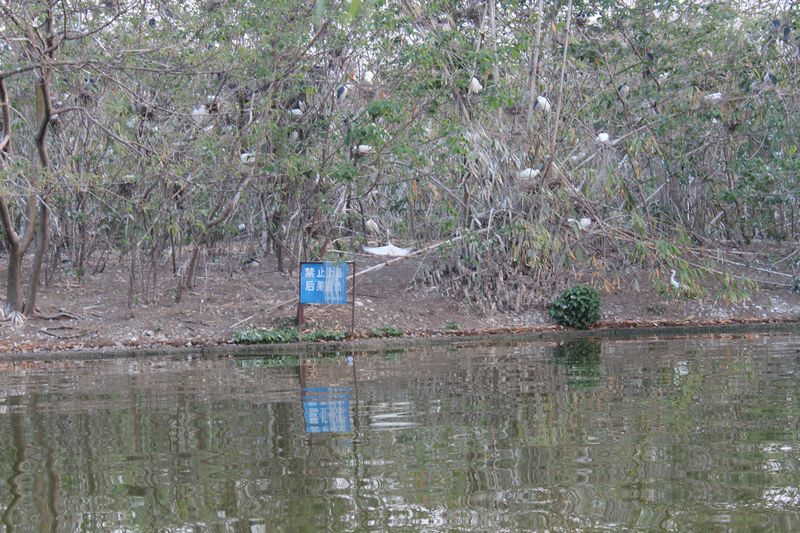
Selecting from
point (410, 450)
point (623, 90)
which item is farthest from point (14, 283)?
point (623, 90)

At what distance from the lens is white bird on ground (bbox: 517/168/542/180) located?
18.1m

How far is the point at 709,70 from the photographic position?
1992cm

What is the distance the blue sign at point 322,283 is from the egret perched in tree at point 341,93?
310cm

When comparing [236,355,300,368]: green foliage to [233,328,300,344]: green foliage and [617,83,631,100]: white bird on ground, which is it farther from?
[617,83,631,100]: white bird on ground

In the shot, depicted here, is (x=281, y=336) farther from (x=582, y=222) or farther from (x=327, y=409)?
(x=327, y=409)

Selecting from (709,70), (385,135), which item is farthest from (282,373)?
(709,70)

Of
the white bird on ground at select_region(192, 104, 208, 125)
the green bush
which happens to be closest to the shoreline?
the green bush

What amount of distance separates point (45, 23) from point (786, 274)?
16.4 m

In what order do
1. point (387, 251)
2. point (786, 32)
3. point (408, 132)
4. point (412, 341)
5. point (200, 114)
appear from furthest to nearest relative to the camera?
1. point (786, 32)
2. point (387, 251)
3. point (408, 132)
4. point (412, 341)
5. point (200, 114)

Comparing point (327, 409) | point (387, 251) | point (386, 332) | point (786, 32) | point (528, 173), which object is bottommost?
point (327, 409)

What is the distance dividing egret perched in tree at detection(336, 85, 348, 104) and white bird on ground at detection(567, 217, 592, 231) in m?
5.11

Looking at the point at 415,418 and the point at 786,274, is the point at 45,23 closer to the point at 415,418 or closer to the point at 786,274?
the point at 415,418

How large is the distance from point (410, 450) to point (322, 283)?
9.99 m

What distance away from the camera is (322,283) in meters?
16.7
